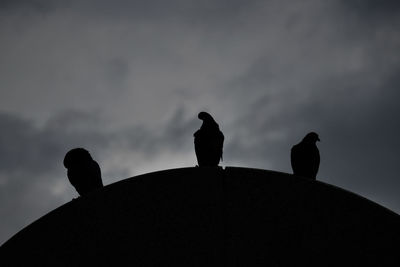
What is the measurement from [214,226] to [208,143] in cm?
192

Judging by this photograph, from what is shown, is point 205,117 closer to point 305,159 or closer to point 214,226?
point 305,159

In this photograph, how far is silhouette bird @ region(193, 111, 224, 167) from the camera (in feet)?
21.0

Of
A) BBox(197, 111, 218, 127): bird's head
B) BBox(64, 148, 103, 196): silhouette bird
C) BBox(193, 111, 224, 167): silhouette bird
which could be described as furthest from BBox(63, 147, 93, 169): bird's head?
BBox(197, 111, 218, 127): bird's head

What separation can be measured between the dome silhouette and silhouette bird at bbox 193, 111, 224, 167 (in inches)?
53.5

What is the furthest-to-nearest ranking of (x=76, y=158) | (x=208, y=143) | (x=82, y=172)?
(x=208, y=143)
(x=76, y=158)
(x=82, y=172)

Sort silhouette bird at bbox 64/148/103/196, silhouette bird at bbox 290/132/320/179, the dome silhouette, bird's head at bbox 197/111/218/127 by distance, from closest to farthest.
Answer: the dome silhouette, silhouette bird at bbox 64/148/103/196, silhouette bird at bbox 290/132/320/179, bird's head at bbox 197/111/218/127

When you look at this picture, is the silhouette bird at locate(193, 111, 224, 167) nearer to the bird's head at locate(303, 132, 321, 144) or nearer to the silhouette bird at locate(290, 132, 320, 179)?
the silhouette bird at locate(290, 132, 320, 179)

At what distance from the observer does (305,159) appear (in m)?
6.35

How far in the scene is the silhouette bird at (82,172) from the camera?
6031 mm

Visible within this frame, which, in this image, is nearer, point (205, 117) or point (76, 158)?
point (76, 158)

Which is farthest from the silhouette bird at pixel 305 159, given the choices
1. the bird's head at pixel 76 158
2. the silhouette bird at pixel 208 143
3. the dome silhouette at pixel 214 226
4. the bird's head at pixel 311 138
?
the bird's head at pixel 76 158

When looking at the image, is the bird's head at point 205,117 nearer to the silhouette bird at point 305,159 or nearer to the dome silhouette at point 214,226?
the silhouette bird at point 305,159

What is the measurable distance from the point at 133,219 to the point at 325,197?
164 cm

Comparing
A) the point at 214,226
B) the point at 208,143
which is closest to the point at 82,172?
the point at 208,143
